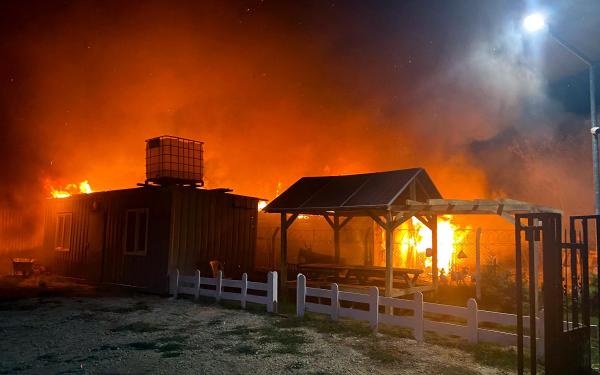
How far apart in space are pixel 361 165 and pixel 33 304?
121 ft

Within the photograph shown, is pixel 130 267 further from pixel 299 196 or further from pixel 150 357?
pixel 150 357

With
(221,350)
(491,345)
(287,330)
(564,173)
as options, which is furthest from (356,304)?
(564,173)

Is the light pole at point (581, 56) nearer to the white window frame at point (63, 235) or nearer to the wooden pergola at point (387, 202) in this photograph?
the wooden pergola at point (387, 202)

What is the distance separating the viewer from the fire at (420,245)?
72.5 ft

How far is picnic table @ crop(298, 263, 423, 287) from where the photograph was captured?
1333 cm

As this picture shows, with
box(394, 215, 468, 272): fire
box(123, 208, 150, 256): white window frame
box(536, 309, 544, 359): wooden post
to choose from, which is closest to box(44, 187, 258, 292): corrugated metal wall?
box(123, 208, 150, 256): white window frame

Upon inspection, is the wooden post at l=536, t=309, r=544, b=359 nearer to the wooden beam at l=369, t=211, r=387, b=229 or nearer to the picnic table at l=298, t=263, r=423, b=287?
the wooden beam at l=369, t=211, r=387, b=229

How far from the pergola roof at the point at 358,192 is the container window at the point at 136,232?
17.5 feet

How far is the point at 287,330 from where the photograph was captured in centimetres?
995

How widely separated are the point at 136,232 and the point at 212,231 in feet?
9.50

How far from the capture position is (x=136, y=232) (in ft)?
55.8

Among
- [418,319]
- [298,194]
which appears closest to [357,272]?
[298,194]

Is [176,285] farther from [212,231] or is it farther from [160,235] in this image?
[212,231]

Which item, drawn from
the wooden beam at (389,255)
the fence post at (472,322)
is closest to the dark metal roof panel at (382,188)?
A: the wooden beam at (389,255)
